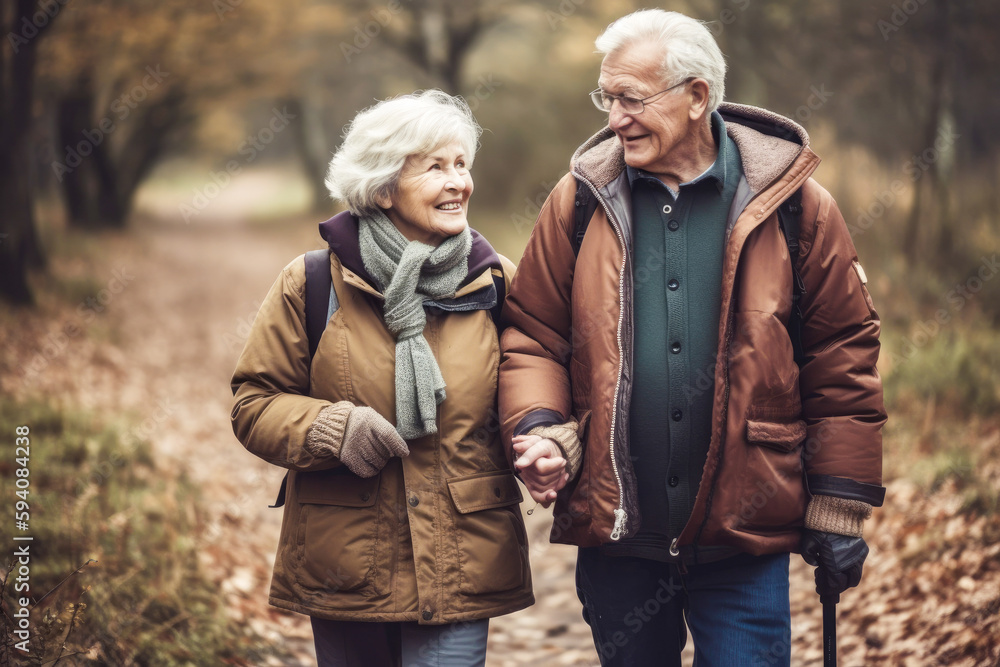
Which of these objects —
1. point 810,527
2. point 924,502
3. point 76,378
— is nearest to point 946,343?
point 924,502

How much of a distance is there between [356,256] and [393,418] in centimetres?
A: 56

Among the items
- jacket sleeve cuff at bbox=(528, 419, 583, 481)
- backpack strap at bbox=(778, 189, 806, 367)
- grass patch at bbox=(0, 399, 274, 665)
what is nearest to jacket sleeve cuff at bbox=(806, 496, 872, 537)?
backpack strap at bbox=(778, 189, 806, 367)

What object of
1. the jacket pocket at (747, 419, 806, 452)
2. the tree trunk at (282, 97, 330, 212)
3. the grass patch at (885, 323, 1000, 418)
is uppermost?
the tree trunk at (282, 97, 330, 212)

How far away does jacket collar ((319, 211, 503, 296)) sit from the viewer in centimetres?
310

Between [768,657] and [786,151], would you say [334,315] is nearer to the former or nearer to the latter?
[786,151]

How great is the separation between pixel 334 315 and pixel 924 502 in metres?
4.09

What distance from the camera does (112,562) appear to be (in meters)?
4.86

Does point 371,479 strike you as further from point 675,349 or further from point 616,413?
point 675,349

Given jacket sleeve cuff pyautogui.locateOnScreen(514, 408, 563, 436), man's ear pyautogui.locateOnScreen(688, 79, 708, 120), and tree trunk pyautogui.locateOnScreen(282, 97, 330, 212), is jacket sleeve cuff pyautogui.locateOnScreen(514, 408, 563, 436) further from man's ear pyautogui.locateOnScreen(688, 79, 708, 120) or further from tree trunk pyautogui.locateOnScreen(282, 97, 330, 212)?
tree trunk pyautogui.locateOnScreen(282, 97, 330, 212)

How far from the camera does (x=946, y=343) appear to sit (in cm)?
707

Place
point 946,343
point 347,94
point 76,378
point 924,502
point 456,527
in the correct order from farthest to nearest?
1. point 347,94
2. point 76,378
3. point 946,343
4. point 924,502
5. point 456,527

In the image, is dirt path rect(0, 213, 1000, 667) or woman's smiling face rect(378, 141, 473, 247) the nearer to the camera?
woman's smiling face rect(378, 141, 473, 247)

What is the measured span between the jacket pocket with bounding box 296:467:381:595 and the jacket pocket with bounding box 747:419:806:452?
3.99ft

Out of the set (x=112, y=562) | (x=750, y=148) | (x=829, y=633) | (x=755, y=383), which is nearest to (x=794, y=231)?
(x=750, y=148)
